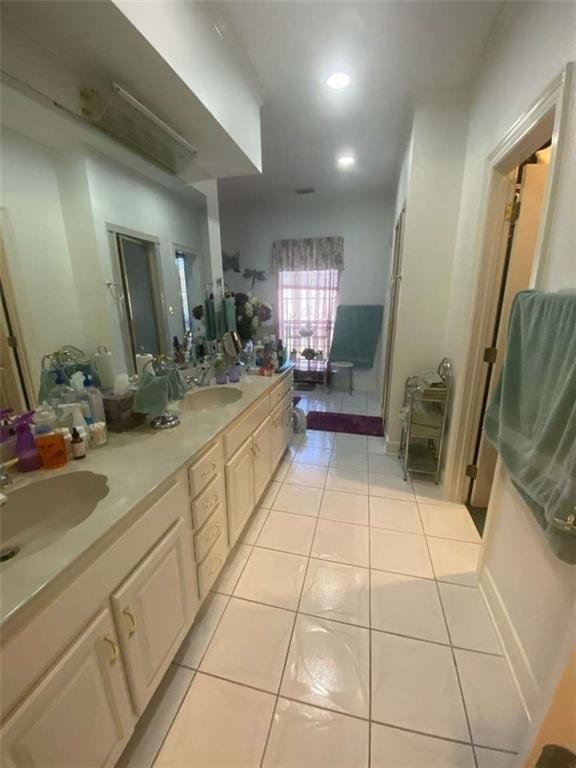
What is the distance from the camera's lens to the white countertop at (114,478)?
67cm

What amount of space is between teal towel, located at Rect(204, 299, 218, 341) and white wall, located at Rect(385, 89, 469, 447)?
158 centimetres

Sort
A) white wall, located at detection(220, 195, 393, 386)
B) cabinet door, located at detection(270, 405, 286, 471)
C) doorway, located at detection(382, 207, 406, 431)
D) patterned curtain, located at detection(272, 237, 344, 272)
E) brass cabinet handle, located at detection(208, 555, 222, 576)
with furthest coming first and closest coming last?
1. patterned curtain, located at detection(272, 237, 344, 272)
2. white wall, located at detection(220, 195, 393, 386)
3. doorway, located at detection(382, 207, 406, 431)
4. cabinet door, located at detection(270, 405, 286, 471)
5. brass cabinet handle, located at detection(208, 555, 222, 576)

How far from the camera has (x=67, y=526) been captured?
3.30ft

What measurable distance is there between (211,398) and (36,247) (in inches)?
48.0

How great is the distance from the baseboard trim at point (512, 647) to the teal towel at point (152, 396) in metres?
1.65

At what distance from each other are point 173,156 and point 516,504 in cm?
250

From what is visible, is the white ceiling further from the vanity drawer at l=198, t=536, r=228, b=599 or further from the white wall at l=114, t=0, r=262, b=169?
the vanity drawer at l=198, t=536, r=228, b=599

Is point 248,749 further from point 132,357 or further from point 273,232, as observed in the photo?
point 273,232

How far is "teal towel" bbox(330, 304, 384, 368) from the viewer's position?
4.77 metres

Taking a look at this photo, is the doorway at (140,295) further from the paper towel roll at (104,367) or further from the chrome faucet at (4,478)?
the chrome faucet at (4,478)

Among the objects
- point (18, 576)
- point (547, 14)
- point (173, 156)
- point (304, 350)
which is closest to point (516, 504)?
point (18, 576)

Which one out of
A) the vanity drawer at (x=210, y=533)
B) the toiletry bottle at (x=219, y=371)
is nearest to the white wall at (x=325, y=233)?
the toiletry bottle at (x=219, y=371)

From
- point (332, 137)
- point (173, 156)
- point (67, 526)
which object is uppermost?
point (332, 137)

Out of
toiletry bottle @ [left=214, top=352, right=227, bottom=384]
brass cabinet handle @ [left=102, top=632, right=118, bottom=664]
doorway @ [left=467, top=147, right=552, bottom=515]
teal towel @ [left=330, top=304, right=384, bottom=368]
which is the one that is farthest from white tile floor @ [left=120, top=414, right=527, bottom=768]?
teal towel @ [left=330, top=304, right=384, bottom=368]
